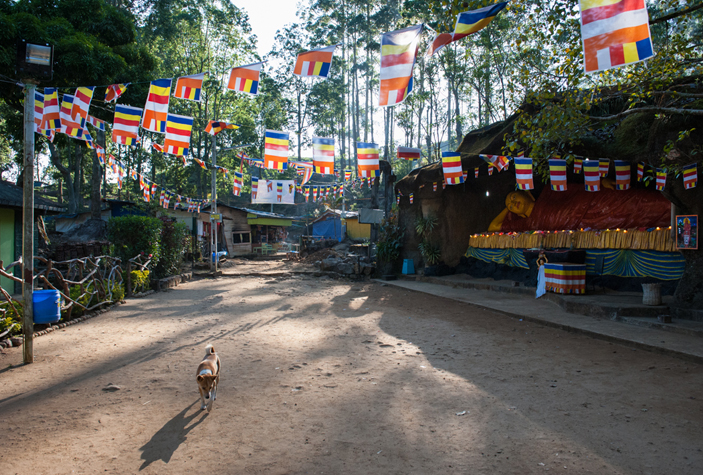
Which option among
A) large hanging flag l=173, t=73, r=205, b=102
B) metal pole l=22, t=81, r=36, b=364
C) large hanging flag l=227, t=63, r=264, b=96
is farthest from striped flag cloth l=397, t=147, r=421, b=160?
metal pole l=22, t=81, r=36, b=364

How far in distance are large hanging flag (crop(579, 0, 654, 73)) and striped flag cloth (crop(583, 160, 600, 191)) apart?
791 cm

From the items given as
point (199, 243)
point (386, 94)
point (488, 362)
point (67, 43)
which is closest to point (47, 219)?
point (199, 243)

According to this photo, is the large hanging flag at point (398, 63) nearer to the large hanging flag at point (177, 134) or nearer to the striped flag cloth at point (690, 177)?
the striped flag cloth at point (690, 177)

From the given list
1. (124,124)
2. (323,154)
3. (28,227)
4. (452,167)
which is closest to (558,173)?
(452,167)

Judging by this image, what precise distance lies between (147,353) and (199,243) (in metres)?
22.1

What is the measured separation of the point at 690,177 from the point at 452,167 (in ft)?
24.3

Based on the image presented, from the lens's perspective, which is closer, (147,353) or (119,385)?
Answer: (119,385)

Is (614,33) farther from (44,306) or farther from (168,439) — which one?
(44,306)

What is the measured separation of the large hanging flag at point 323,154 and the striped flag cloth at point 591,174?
343 inches

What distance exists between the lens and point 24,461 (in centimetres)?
309

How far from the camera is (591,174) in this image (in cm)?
1202

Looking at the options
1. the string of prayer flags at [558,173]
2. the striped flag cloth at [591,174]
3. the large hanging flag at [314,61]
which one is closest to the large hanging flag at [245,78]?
the large hanging flag at [314,61]

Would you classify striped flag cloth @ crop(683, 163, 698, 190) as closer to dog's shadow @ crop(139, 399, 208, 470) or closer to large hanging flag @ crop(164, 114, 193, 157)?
dog's shadow @ crop(139, 399, 208, 470)

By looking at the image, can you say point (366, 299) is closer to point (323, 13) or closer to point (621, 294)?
point (621, 294)
